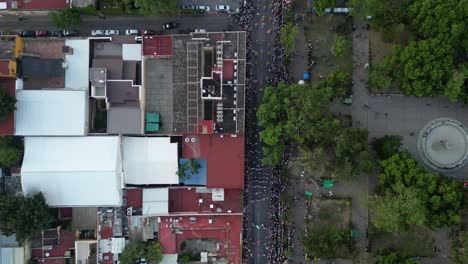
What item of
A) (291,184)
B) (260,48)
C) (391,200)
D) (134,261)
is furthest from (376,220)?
(134,261)

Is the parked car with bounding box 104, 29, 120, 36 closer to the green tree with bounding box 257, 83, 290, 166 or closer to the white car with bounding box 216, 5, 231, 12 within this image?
the white car with bounding box 216, 5, 231, 12

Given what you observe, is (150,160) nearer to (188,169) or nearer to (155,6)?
(188,169)

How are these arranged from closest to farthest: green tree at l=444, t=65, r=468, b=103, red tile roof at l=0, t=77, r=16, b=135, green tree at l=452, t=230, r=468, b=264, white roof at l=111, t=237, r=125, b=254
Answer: green tree at l=452, t=230, r=468, b=264 → green tree at l=444, t=65, r=468, b=103 → red tile roof at l=0, t=77, r=16, b=135 → white roof at l=111, t=237, r=125, b=254

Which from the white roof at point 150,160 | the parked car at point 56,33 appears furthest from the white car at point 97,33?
the white roof at point 150,160

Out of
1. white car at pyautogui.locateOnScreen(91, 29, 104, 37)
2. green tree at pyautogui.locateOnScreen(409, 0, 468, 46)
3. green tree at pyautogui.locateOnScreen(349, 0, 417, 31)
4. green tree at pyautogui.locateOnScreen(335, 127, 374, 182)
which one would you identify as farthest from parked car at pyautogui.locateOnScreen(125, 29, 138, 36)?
green tree at pyautogui.locateOnScreen(409, 0, 468, 46)

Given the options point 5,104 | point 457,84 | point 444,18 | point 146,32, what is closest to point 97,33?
point 146,32
